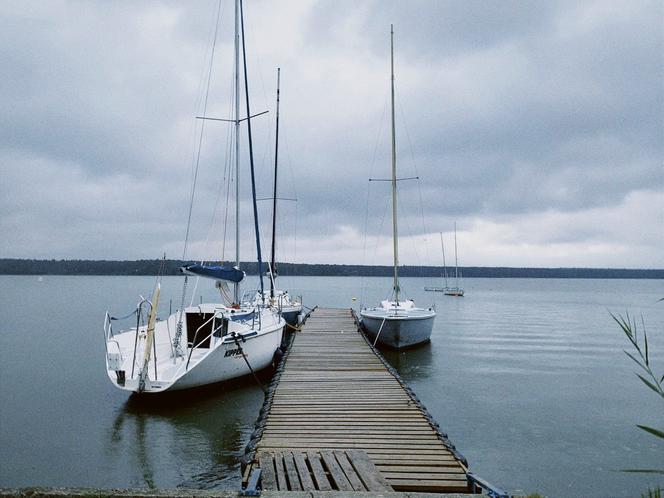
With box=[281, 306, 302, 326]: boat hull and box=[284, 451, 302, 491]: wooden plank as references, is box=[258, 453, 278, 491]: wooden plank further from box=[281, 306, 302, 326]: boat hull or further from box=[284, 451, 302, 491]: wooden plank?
box=[281, 306, 302, 326]: boat hull

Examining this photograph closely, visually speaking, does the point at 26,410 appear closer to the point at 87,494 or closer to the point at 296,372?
the point at 296,372

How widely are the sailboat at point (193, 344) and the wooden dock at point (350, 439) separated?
1595 mm

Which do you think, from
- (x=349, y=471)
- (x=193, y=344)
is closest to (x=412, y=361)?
(x=193, y=344)

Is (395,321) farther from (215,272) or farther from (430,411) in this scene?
(215,272)

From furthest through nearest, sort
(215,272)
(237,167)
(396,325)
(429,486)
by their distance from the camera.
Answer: (396,325), (237,167), (215,272), (429,486)

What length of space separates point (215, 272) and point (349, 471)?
10.3m

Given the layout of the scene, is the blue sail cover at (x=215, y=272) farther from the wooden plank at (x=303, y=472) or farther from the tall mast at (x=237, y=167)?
the wooden plank at (x=303, y=472)

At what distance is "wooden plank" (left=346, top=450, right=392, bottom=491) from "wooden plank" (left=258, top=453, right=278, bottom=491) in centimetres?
96

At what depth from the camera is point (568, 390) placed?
1630 cm

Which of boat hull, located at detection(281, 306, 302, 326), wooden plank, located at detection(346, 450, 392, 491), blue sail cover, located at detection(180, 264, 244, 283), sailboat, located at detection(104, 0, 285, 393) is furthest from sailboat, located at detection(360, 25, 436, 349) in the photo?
wooden plank, located at detection(346, 450, 392, 491)

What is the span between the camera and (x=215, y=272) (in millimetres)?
15125

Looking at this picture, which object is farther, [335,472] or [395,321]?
[395,321]

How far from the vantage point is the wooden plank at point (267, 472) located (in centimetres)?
536

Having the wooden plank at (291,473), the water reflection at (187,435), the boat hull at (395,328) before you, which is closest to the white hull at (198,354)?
the water reflection at (187,435)
